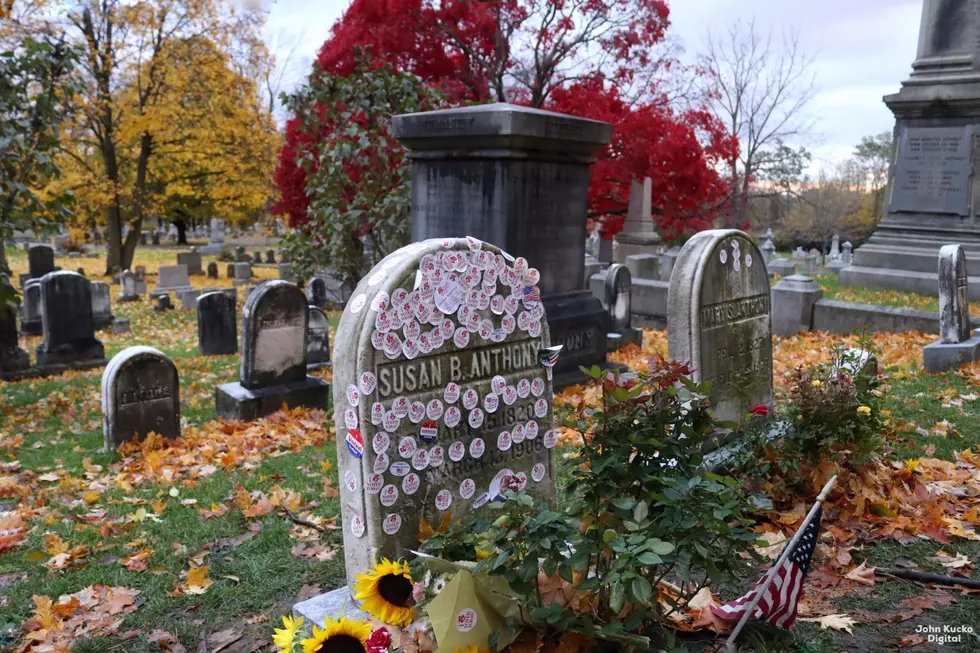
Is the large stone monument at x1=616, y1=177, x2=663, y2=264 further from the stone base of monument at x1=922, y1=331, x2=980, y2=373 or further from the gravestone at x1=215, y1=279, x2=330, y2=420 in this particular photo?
the gravestone at x1=215, y1=279, x2=330, y2=420

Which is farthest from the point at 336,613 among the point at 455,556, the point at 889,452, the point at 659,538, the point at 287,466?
the point at 889,452

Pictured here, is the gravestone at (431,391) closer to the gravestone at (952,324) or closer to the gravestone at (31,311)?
the gravestone at (952,324)

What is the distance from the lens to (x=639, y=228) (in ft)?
65.5

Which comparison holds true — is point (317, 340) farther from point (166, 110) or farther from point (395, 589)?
point (166, 110)

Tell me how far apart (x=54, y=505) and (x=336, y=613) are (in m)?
3.17

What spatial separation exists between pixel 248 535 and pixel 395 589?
2138 millimetres

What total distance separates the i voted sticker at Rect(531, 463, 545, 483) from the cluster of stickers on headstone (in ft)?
1.50

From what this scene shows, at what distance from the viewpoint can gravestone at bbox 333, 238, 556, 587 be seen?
2.79 metres

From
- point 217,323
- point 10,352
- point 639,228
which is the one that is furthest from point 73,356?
point 639,228

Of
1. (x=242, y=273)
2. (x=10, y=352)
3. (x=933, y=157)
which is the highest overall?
(x=933, y=157)

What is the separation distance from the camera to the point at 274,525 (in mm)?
4391

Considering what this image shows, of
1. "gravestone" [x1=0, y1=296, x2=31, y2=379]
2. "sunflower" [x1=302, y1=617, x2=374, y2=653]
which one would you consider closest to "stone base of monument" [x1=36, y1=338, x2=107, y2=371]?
"gravestone" [x1=0, y1=296, x2=31, y2=379]

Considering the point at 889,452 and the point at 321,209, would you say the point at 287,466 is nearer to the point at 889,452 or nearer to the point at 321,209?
the point at 889,452

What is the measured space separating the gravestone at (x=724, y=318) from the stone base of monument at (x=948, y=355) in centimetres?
318
